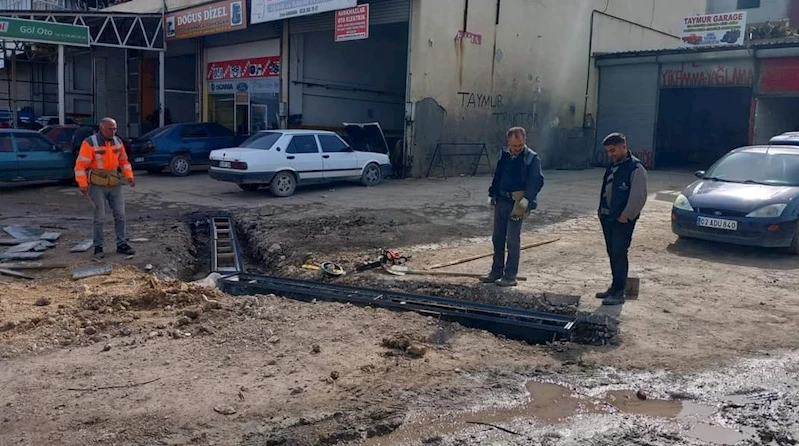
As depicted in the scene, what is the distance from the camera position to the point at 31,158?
49.6 feet

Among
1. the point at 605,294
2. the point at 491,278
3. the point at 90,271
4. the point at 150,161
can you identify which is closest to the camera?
the point at 605,294

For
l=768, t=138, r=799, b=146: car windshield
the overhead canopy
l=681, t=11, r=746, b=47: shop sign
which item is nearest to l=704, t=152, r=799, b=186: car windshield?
l=768, t=138, r=799, b=146: car windshield

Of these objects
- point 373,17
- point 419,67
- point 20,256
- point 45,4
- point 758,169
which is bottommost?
point 20,256

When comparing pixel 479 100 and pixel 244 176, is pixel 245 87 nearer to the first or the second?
pixel 479 100

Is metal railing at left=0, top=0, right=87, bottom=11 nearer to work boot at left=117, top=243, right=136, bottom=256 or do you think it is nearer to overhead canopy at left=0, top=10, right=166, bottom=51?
overhead canopy at left=0, top=10, right=166, bottom=51

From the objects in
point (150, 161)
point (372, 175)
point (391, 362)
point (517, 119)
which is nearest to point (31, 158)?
point (150, 161)

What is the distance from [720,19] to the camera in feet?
82.1

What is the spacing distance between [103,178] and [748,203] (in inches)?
340

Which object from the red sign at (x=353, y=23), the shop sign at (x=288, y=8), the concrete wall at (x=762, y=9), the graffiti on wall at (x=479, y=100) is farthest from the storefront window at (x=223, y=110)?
the concrete wall at (x=762, y=9)

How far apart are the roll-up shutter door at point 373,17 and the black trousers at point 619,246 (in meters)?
13.5

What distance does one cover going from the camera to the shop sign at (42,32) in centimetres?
2061

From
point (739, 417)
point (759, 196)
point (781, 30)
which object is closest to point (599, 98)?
point (781, 30)

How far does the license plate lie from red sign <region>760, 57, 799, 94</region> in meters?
12.9

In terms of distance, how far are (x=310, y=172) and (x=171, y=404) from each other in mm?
11261
